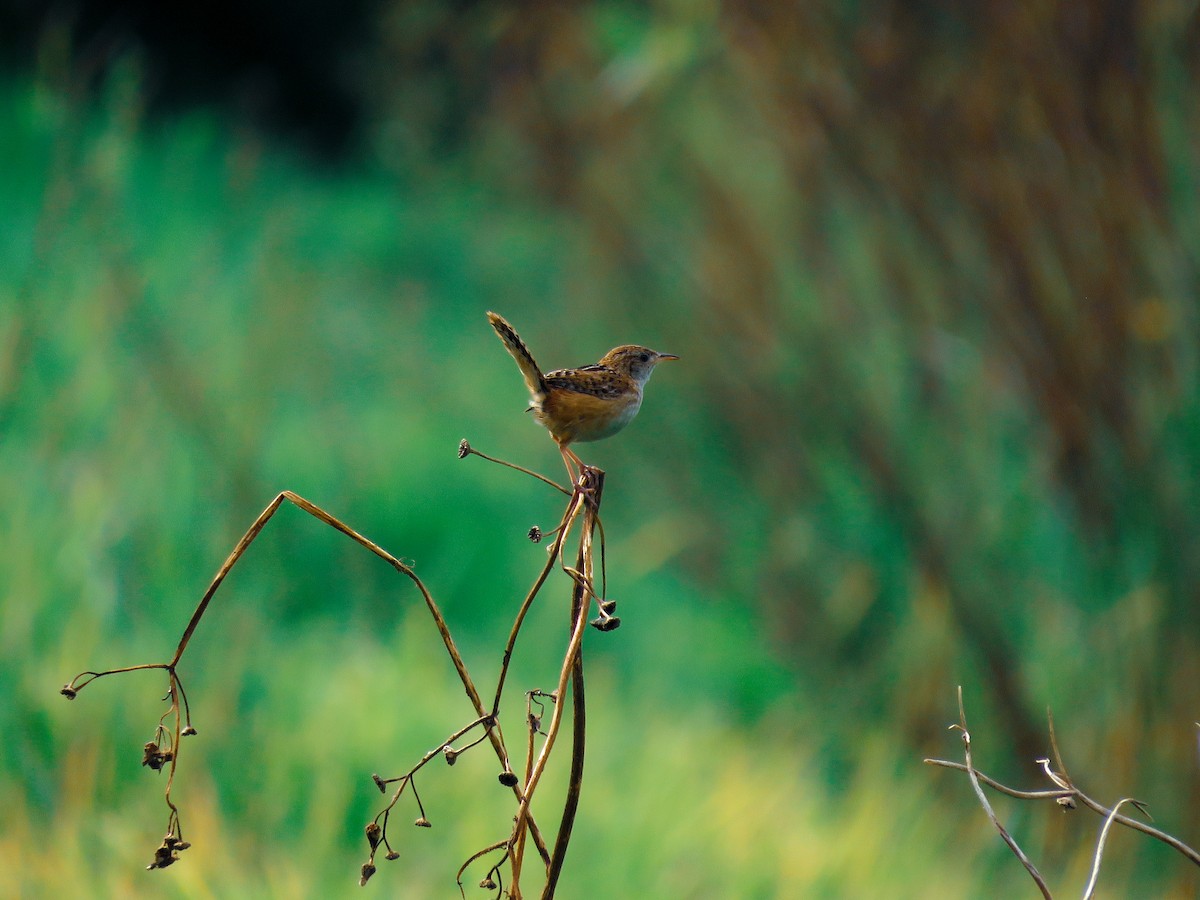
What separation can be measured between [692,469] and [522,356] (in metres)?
3.14

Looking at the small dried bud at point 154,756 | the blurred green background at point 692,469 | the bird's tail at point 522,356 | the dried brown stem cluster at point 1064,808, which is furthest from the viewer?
the blurred green background at point 692,469

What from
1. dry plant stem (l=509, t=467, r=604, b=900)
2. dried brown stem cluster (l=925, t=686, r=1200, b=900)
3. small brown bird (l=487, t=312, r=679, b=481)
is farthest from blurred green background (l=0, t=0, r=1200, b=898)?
dried brown stem cluster (l=925, t=686, r=1200, b=900)

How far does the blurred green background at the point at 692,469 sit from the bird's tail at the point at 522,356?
109 centimetres

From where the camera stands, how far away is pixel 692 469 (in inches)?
182

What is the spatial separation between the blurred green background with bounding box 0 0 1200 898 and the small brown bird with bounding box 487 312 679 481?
43.0 inches

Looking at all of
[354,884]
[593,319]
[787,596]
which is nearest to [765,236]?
[593,319]

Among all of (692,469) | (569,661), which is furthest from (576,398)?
(692,469)

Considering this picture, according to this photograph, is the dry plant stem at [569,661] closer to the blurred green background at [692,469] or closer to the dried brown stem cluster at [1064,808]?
the dried brown stem cluster at [1064,808]

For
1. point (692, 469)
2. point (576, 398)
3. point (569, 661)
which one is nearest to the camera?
point (569, 661)

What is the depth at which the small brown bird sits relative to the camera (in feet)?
4.74

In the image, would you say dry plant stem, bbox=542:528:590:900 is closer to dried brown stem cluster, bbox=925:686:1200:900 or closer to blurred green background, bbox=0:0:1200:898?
dried brown stem cluster, bbox=925:686:1200:900

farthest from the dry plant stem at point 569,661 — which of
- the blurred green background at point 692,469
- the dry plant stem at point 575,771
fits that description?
the blurred green background at point 692,469

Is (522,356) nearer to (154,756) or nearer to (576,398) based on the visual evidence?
(576,398)

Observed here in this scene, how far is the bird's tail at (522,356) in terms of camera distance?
1.42 meters
